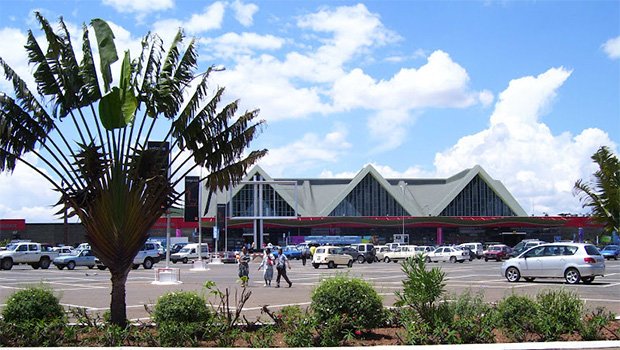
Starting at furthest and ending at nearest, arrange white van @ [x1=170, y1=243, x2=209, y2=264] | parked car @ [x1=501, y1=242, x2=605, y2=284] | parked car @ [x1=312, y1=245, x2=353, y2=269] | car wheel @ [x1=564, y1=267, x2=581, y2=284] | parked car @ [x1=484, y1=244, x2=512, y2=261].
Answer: white van @ [x1=170, y1=243, x2=209, y2=264] → parked car @ [x1=484, y1=244, x2=512, y2=261] → parked car @ [x1=312, y1=245, x2=353, y2=269] → car wheel @ [x1=564, y1=267, x2=581, y2=284] → parked car @ [x1=501, y1=242, x2=605, y2=284]

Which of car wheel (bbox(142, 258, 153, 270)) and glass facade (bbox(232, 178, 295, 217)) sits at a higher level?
glass facade (bbox(232, 178, 295, 217))

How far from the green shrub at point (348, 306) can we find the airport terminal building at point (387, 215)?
266 ft

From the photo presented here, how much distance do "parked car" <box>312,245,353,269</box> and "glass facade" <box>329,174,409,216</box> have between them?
5667cm

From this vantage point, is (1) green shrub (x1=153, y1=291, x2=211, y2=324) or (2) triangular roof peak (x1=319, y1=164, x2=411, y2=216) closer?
(1) green shrub (x1=153, y1=291, x2=211, y2=324)

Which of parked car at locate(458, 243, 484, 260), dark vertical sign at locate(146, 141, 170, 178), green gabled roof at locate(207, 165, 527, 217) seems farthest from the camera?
green gabled roof at locate(207, 165, 527, 217)

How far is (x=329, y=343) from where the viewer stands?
390 inches

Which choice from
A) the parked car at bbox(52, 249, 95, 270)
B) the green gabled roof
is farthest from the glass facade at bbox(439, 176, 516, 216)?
the parked car at bbox(52, 249, 95, 270)

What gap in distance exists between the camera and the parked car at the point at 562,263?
23875mm

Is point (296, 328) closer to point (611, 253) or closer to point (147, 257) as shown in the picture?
point (147, 257)

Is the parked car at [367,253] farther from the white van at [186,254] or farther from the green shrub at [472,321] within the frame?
the green shrub at [472,321]

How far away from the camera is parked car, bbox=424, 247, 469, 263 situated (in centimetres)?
5316

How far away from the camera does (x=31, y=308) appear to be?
10766 millimetres

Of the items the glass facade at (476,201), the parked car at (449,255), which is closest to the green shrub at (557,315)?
the parked car at (449,255)

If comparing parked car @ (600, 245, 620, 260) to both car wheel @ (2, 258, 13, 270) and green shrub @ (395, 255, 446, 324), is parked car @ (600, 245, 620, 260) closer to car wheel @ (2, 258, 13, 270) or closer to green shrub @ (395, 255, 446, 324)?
car wheel @ (2, 258, 13, 270)
